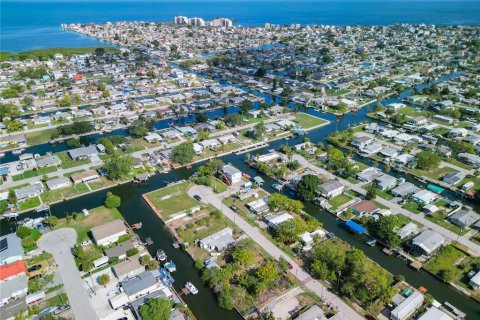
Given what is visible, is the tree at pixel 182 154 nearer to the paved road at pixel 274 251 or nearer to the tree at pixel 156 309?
the paved road at pixel 274 251

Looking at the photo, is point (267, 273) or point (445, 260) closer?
point (267, 273)

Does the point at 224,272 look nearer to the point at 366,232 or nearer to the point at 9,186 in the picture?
the point at 366,232

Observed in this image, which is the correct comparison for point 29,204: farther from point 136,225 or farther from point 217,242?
point 217,242

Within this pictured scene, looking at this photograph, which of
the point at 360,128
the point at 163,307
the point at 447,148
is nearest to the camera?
the point at 163,307

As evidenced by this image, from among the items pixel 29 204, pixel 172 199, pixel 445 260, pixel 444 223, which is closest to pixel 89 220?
pixel 29 204

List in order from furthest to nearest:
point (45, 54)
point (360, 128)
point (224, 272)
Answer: point (45, 54) → point (360, 128) → point (224, 272)

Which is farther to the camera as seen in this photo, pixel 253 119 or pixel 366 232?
pixel 253 119

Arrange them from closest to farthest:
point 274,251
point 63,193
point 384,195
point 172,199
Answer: point 274,251 < point 172,199 < point 384,195 < point 63,193

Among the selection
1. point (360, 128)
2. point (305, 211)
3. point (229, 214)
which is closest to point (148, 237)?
point (229, 214)

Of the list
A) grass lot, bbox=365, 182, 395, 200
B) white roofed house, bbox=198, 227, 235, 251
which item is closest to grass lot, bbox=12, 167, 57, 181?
white roofed house, bbox=198, 227, 235, 251
